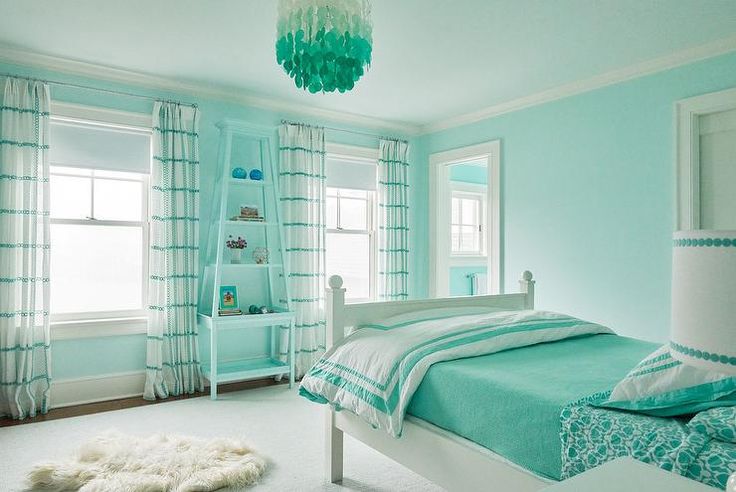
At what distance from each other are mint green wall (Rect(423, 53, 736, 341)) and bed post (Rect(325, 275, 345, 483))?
2301mm

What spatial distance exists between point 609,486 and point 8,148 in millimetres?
3922

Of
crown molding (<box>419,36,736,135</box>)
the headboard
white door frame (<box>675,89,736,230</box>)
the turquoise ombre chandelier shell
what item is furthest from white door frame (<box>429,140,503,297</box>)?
the turquoise ombre chandelier shell

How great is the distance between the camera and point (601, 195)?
388 centimetres

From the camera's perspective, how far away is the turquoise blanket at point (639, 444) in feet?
3.97

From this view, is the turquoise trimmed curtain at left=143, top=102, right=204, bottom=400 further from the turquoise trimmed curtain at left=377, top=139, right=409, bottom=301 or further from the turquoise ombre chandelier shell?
the turquoise ombre chandelier shell

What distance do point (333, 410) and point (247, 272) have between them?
2.22 metres

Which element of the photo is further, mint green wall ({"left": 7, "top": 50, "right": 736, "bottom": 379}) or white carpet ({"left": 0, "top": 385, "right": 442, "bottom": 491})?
mint green wall ({"left": 7, "top": 50, "right": 736, "bottom": 379})

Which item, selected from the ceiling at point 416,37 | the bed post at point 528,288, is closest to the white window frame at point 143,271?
the ceiling at point 416,37

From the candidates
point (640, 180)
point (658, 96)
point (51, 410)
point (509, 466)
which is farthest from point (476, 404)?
point (51, 410)

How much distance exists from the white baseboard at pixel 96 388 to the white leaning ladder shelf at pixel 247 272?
1.72 ft

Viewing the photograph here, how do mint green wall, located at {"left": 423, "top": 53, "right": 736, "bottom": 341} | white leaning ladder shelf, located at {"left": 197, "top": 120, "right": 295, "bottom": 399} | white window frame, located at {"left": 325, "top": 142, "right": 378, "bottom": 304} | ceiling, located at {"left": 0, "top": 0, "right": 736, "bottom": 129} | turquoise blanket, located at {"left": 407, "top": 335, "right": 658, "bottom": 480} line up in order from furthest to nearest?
white window frame, located at {"left": 325, "top": 142, "right": 378, "bottom": 304} → white leaning ladder shelf, located at {"left": 197, "top": 120, "right": 295, "bottom": 399} → mint green wall, located at {"left": 423, "top": 53, "right": 736, "bottom": 341} → ceiling, located at {"left": 0, "top": 0, "right": 736, "bottom": 129} → turquoise blanket, located at {"left": 407, "top": 335, "right": 658, "bottom": 480}

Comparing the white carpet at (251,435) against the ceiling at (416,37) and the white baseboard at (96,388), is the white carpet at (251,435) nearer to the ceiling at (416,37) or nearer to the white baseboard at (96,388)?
the white baseboard at (96,388)

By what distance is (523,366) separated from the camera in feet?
6.49

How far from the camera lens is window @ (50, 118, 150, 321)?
148 inches
